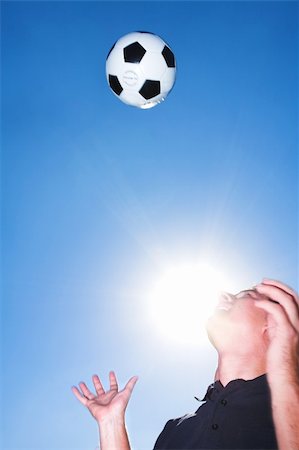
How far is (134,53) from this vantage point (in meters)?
6.97

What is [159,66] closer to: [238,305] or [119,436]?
[238,305]

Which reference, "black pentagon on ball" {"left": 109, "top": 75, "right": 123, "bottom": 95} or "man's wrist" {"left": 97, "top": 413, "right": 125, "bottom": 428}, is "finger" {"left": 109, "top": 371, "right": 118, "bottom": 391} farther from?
"black pentagon on ball" {"left": 109, "top": 75, "right": 123, "bottom": 95}

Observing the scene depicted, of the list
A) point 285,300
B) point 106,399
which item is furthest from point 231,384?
point 106,399

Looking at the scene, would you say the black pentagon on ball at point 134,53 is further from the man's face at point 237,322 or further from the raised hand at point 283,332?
the raised hand at point 283,332

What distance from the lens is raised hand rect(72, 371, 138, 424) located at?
14.3ft

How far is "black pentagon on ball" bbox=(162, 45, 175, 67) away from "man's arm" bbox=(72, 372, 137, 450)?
486cm

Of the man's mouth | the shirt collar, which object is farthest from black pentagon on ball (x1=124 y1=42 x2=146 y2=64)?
the shirt collar

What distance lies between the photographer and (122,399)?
4.45 meters

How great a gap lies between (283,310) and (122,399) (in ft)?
6.12

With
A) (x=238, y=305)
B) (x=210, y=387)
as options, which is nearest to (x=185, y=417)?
(x=210, y=387)

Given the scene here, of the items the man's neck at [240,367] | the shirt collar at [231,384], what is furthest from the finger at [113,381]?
the man's neck at [240,367]

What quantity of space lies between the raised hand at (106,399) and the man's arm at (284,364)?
1.54 metres

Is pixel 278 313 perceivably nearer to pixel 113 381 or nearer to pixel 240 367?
pixel 240 367

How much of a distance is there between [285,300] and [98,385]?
7.61 feet
